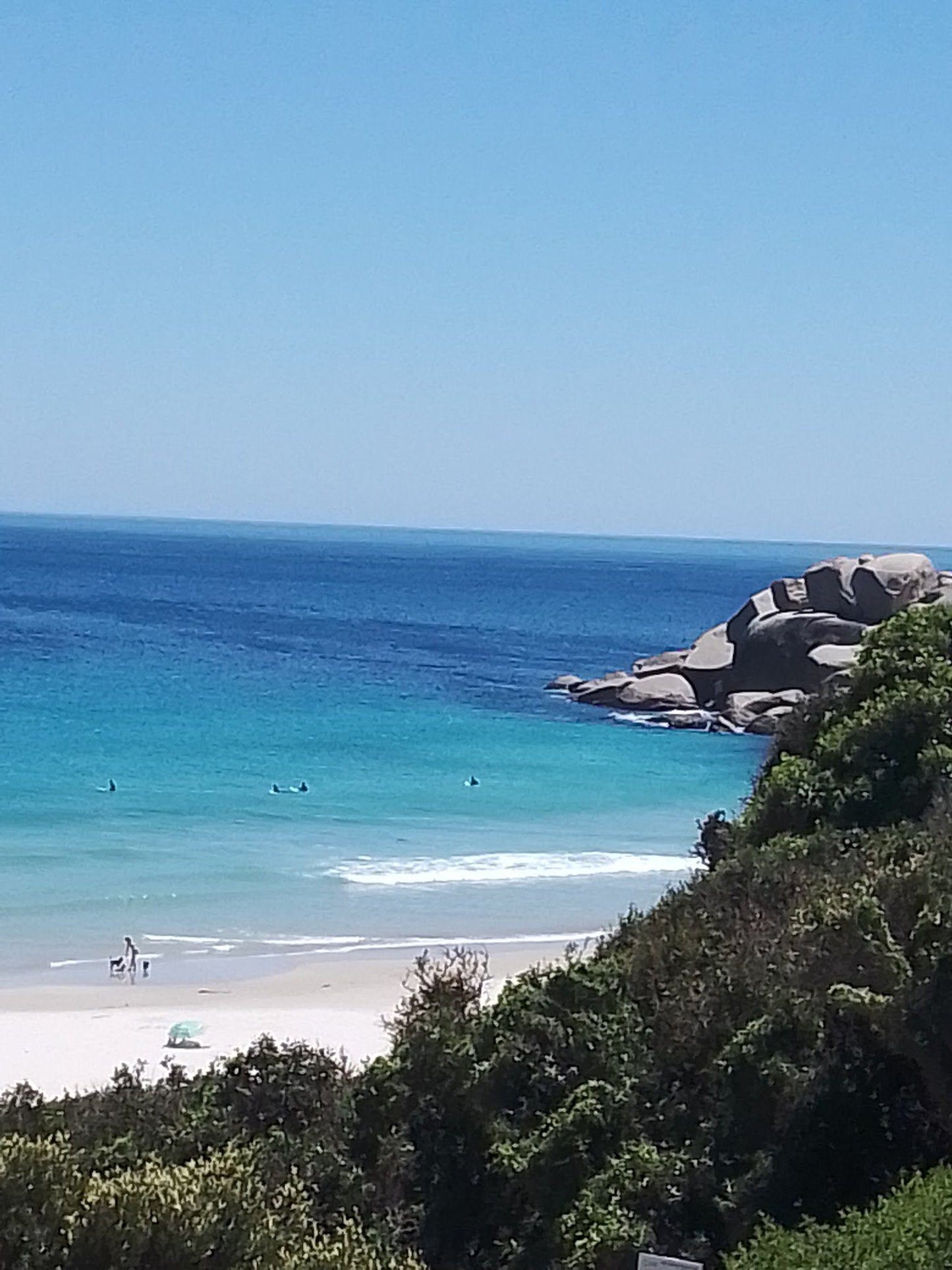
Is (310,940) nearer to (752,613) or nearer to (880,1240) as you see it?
(880,1240)

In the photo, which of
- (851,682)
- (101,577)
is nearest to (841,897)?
(851,682)

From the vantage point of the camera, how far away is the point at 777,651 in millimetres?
58531

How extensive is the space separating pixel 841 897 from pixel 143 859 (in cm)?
2501

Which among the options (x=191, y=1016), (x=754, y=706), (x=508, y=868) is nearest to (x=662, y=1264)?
(x=191, y=1016)

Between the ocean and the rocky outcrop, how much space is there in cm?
279

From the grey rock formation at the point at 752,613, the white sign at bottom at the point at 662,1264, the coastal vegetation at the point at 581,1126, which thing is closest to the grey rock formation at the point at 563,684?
the grey rock formation at the point at 752,613

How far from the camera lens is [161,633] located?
82438 millimetres

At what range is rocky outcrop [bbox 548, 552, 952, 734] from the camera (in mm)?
56312

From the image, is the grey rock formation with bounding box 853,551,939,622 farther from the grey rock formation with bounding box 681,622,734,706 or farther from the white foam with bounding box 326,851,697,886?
the white foam with bounding box 326,851,697,886

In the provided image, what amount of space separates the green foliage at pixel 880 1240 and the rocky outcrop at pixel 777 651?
4633 cm

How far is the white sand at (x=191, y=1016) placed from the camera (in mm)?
20484

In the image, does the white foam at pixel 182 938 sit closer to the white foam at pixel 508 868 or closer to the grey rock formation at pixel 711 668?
the white foam at pixel 508 868

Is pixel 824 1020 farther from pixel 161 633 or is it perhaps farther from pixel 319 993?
pixel 161 633

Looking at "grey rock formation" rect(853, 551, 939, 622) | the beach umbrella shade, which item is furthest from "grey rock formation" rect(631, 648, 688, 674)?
the beach umbrella shade
